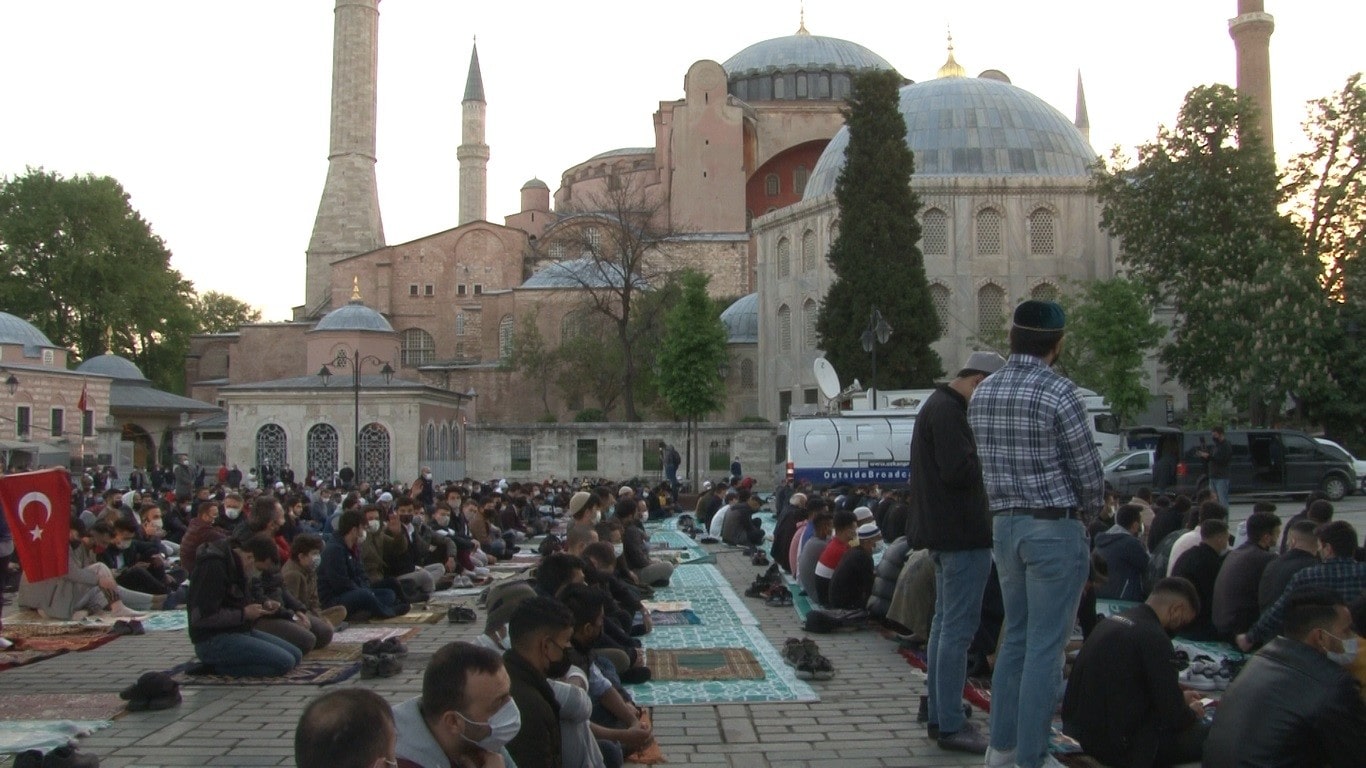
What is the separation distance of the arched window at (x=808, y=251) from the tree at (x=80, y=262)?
3126 centimetres

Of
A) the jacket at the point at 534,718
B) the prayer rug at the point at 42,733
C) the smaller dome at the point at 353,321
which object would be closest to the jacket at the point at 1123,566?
the jacket at the point at 534,718

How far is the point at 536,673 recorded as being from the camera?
16.3ft

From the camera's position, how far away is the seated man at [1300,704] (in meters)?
4.64

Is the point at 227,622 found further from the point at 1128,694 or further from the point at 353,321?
the point at 353,321

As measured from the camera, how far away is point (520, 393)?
179 ft

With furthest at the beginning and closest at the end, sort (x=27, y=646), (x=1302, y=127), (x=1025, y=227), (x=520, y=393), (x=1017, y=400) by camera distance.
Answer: (x=520, y=393) < (x=1025, y=227) < (x=1302, y=127) < (x=27, y=646) < (x=1017, y=400)

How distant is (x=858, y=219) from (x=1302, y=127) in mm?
11710

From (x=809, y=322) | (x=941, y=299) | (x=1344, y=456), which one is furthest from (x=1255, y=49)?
(x=1344, y=456)

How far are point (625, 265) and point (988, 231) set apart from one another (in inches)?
460

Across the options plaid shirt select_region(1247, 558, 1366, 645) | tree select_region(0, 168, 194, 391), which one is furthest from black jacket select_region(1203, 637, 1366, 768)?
tree select_region(0, 168, 194, 391)

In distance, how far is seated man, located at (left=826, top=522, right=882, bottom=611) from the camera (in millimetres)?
10617

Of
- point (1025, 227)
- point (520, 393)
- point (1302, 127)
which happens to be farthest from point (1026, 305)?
point (520, 393)

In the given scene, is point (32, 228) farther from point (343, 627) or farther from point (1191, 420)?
point (343, 627)

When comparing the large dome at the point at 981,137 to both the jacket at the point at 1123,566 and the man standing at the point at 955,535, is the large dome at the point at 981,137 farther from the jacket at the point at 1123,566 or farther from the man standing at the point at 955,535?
the man standing at the point at 955,535
